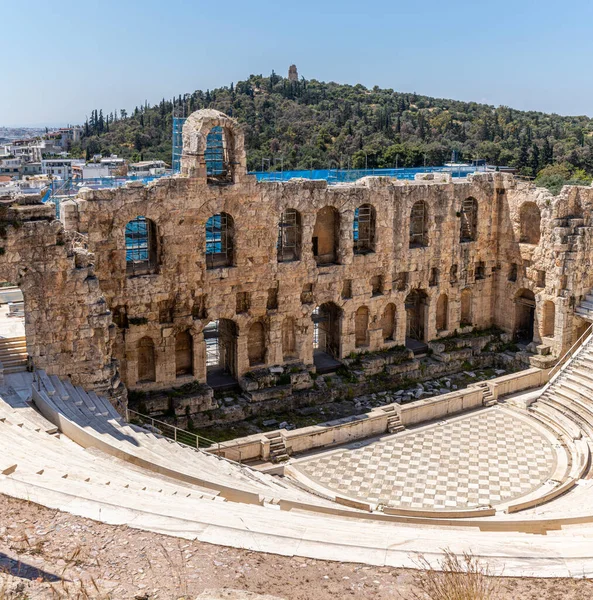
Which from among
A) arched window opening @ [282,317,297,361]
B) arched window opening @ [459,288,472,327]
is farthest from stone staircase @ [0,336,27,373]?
arched window opening @ [459,288,472,327]

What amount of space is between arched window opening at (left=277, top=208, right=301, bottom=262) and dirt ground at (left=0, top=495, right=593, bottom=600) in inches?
632

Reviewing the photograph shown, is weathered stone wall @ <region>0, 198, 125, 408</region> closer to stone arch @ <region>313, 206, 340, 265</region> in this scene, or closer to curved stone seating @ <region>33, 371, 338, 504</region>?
curved stone seating @ <region>33, 371, 338, 504</region>

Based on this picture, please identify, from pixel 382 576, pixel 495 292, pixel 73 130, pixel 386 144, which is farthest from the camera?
pixel 73 130

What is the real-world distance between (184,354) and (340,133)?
55784mm

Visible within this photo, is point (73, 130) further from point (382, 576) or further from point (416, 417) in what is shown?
point (382, 576)

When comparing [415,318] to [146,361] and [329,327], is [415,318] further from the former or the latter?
[146,361]

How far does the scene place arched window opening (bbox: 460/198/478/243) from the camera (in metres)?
29.4

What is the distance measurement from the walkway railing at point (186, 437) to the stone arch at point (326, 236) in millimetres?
8390

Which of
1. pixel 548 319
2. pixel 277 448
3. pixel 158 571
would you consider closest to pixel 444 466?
pixel 277 448

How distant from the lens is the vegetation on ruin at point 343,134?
67.1 metres

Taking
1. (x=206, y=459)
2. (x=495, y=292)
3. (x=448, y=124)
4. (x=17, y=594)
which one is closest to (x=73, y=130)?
(x=448, y=124)

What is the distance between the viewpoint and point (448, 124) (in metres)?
91.0

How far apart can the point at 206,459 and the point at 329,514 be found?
381cm

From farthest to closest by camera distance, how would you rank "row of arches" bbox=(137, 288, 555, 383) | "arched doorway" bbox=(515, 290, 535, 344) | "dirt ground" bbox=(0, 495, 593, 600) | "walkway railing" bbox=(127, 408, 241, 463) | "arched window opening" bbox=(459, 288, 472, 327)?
"arched window opening" bbox=(459, 288, 472, 327)
"arched doorway" bbox=(515, 290, 535, 344)
"row of arches" bbox=(137, 288, 555, 383)
"walkway railing" bbox=(127, 408, 241, 463)
"dirt ground" bbox=(0, 495, 593, 600)
